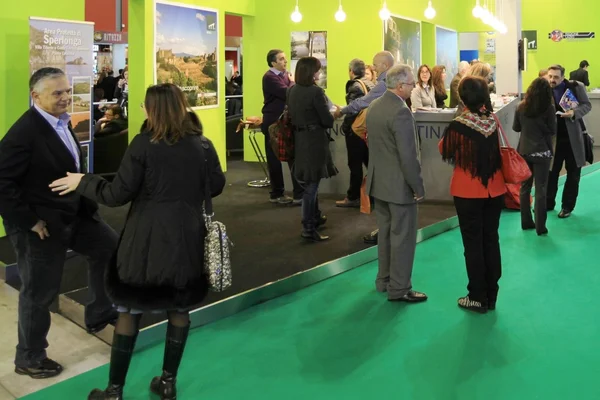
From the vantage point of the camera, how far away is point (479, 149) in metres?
4.07

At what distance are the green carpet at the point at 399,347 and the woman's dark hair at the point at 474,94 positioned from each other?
1328mm

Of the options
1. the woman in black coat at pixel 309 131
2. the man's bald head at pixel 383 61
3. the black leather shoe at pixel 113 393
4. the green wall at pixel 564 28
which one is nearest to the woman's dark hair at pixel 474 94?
the man's bald head at pixel 383 61

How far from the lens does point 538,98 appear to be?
19.0ft

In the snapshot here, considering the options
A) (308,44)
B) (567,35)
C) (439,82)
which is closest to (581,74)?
(567,35)

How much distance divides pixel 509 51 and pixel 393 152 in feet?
22.7

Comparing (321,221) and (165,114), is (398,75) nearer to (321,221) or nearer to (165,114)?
(165,114)

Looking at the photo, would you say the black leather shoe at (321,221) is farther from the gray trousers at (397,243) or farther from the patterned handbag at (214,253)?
the patterned handbag at (214,253)

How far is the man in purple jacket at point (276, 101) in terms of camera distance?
7195 millimetres

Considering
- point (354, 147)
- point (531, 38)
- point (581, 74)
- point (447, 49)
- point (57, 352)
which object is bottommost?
point (57, 352)

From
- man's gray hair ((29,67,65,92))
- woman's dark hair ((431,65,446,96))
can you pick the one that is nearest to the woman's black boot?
man's gray hair ((29,67,65,92))

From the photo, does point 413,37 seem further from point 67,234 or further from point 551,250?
point 67,234

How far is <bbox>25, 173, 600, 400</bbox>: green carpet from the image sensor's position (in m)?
3.21

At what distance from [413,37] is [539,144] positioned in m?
7.76

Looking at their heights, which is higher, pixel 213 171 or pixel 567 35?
pixel 567 35
